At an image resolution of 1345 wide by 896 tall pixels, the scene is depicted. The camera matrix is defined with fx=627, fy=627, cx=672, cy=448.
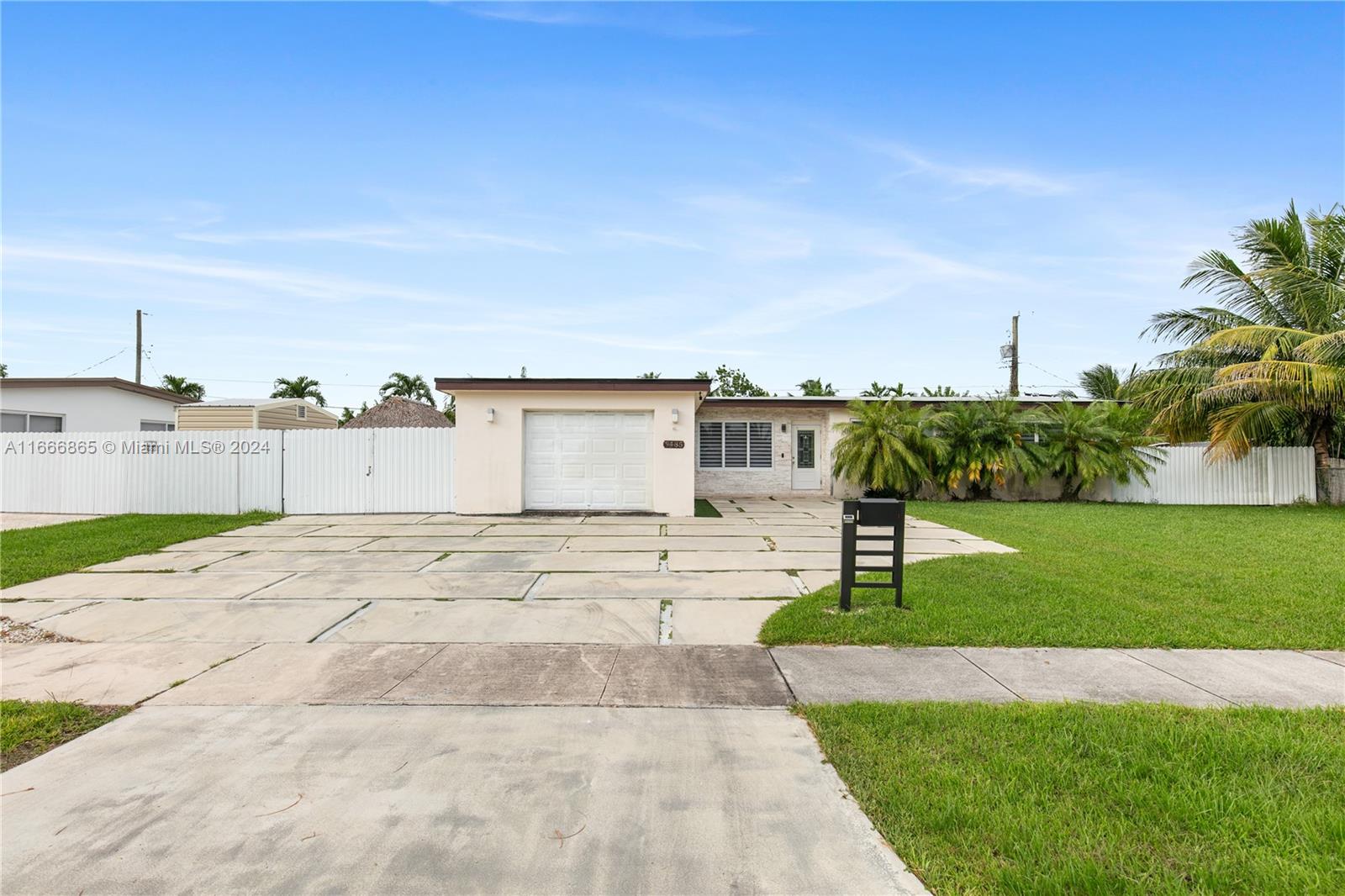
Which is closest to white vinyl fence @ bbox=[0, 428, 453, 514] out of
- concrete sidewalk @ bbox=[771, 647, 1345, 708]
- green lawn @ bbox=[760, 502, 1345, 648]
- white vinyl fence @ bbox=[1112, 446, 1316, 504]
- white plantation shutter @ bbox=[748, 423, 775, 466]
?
white plantation shutter @ bbox=[748, 423, 775, 466]

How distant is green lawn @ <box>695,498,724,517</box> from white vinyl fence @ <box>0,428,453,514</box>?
555 centimetres

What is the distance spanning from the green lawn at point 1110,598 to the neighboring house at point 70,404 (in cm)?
2079

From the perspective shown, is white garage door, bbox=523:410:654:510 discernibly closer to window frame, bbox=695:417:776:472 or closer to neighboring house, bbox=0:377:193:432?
window frame, bbox=695:417:776:472

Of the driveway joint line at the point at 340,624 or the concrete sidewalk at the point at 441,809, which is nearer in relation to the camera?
the concrete sidewalk at the point at 441,809

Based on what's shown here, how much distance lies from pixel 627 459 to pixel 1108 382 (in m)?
22.0

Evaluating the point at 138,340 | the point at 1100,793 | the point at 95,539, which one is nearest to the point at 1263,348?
the point at 1100,793

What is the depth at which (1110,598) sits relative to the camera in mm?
6109

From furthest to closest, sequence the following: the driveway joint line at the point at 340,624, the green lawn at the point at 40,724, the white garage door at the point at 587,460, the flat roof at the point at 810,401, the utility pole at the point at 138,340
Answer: the utility pole at the point at 138,340, the flat roof at the point at 810,401, the white garage door at the point at 587,460, the driveway joint line at the point at 340,624, the green lawn at the point at 40,724

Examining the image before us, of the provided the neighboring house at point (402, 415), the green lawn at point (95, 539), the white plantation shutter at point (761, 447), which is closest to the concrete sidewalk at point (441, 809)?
the green lawn at point (95, 539)

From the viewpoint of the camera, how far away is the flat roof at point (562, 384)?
13094mm

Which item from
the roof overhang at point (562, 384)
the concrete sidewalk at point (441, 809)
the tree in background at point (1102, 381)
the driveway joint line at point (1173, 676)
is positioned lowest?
the concrete sidewalk at point (441, 809)

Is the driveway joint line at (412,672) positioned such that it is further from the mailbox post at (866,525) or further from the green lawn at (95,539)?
the green lawn at (95,539)

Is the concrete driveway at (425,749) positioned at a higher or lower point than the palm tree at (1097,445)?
lower

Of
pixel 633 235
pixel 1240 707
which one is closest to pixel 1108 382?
pixel 633 235
